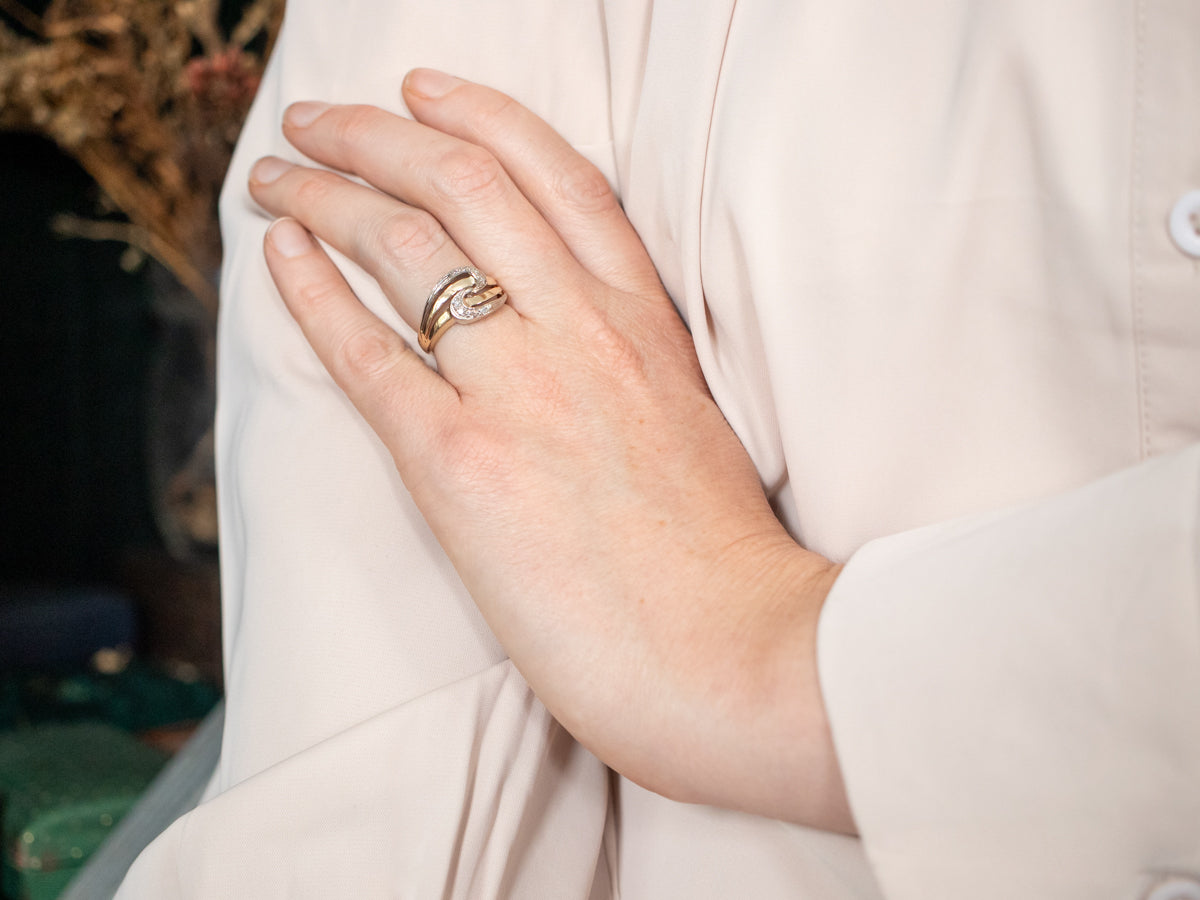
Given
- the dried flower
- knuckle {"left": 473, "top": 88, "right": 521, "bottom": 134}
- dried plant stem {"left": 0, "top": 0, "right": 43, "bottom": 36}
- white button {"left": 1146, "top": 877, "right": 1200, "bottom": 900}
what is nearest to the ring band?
knuckle {"left": 473, "top": 88, "right": 521, "bottom": 134}

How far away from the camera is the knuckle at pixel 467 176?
0.57 meters

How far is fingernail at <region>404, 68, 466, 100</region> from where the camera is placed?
2.03 feet

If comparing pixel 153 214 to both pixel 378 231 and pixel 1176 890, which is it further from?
pixel 1176 890

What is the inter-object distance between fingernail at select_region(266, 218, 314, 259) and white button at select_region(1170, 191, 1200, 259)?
1.65ft

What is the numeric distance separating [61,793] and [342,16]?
922 mm

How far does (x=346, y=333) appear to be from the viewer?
0.58 m

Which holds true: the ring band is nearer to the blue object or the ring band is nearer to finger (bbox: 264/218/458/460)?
finger (bbox: 264/218/458/460)

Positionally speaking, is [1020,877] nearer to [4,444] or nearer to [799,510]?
[799,510]

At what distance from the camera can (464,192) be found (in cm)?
57

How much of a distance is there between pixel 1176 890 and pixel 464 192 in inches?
19.7

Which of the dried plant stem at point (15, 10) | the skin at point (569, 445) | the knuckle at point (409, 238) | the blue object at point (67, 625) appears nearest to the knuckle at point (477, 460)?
the skin at point (569, 445)

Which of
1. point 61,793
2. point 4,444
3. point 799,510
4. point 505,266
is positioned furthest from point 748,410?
point 4,444

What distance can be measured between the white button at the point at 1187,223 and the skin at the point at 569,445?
0.22 metres

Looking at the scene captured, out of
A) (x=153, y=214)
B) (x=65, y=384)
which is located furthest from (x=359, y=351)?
(x=65, y=384)
